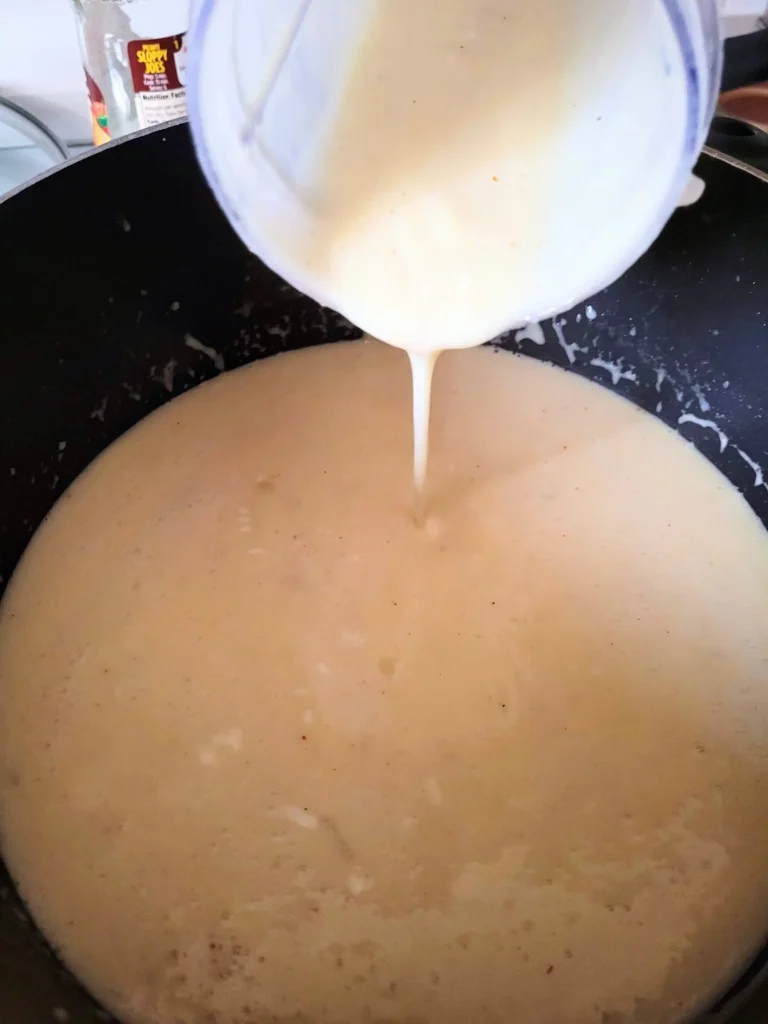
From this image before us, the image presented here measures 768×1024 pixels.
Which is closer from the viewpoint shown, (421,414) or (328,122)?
(328,122)

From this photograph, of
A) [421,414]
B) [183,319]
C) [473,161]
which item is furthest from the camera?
[183,319]

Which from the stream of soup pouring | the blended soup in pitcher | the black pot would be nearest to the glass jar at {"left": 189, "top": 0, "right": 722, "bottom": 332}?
the stream of soup pouring

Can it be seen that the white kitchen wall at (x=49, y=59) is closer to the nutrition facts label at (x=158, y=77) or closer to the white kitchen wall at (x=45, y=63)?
the white kitchen wall at (x=45, y=63)

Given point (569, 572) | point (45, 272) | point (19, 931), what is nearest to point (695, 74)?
point (569, 572)

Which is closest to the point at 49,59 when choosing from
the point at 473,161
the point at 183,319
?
the point at 183,319

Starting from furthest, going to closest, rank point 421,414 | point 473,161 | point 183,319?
1. point 183,319
2. point 421,414
3. point 473,161

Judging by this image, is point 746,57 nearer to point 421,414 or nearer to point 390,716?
point 421,414

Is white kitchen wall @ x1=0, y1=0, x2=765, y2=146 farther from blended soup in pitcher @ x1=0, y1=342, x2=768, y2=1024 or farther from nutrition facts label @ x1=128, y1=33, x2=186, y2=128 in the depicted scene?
blended soup in pitcher @ x1=0, y1=342, x2=768, y2=1024

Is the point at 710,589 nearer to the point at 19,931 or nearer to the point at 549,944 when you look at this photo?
the point at 549,944
